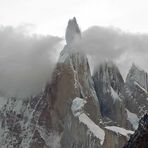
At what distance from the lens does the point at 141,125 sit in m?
90.5

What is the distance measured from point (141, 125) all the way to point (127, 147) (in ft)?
10.3

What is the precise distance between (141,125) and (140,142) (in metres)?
3.56

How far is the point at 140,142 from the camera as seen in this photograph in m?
87.4

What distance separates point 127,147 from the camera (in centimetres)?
9144

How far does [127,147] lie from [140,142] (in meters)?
4.32
